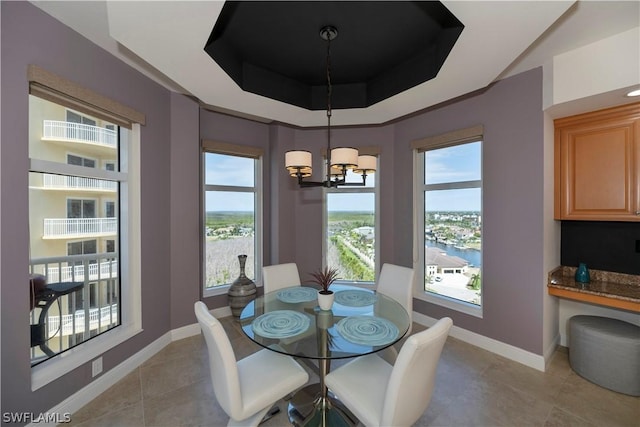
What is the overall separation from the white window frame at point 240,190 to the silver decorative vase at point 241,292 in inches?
10.1

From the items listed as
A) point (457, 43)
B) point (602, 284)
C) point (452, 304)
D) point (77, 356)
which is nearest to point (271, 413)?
point (77, 356)

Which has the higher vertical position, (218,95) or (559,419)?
(218,95)

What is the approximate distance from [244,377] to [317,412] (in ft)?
2.07

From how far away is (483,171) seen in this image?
2.75m

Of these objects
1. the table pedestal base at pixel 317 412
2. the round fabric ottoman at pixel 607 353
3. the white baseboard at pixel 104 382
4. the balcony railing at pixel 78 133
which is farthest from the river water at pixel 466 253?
the balcony railing at pixel 78 133

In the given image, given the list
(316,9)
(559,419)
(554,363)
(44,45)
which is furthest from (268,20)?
(554,363)

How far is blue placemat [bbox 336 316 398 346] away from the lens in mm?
1532

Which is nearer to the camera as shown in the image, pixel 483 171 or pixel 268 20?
pixel 268 20

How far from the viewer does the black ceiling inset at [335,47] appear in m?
1.80

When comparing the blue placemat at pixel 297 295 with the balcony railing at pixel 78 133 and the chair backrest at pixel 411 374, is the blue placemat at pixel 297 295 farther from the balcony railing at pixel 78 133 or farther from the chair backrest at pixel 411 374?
the balcony railing at pixel 78 133

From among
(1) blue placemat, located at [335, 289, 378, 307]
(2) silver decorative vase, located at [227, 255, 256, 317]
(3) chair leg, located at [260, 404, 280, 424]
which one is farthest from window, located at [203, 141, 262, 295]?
(3) chair leg, located at [260, 404, 280, 424]

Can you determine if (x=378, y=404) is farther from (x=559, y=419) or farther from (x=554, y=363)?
(x=554, y=363)

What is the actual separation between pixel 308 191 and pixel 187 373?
2560mm

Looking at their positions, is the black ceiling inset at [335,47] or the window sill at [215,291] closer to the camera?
the black ceiling inset at [335,47]
